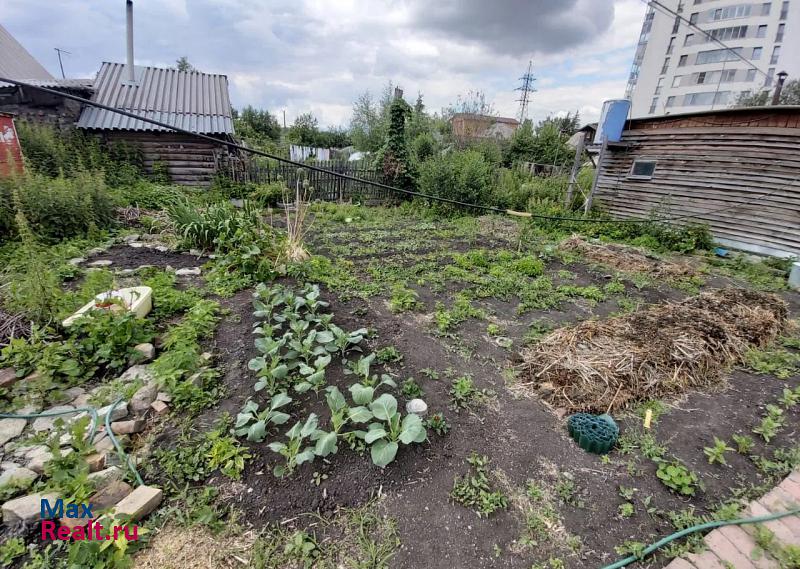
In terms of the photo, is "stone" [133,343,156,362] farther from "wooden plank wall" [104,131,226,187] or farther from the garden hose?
"wooden plank wall" [104,131,226,187]

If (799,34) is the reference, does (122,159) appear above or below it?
below

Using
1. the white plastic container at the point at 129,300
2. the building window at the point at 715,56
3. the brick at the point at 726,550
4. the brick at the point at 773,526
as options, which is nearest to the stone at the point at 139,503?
the white plastic container at the point at 129,300

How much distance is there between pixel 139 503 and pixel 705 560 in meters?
2.56

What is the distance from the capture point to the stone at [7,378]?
2.24m

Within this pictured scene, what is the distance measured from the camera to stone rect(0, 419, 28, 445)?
1.96 m

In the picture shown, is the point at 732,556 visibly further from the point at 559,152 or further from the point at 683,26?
the point at 683,26

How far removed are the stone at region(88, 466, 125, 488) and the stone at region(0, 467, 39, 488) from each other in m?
0.28

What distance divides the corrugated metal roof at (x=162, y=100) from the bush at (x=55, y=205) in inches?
178

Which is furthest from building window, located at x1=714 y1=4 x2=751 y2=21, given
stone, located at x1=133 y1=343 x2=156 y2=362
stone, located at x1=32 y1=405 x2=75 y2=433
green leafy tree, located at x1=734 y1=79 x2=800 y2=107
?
stone, located at x1=32 y1=405 x2=75 y2=433

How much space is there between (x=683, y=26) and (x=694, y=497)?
2002 inches

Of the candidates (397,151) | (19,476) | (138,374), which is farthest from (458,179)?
(19,476)

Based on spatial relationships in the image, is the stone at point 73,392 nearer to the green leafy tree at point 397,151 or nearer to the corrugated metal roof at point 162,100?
the corrugated metal roof at point 162,100

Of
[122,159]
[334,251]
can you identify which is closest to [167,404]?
[334,251]

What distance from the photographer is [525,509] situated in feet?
5.74
